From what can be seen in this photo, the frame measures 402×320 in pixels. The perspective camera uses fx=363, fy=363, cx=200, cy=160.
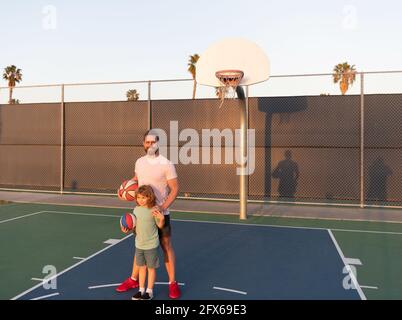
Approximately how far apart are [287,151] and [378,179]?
3054 millimetres

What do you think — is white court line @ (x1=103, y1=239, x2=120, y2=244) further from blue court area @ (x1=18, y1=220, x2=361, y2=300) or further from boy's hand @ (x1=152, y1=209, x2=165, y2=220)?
boy's hand @ (x1=152, y1=209, x2=165, y2=220)

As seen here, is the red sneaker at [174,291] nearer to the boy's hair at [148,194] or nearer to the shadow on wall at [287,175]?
the boy's hair at [148,194]

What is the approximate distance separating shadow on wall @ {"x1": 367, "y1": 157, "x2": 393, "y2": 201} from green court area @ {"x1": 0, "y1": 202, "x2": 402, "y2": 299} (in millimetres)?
3036

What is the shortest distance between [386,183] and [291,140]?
131 inches

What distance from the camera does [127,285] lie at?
488 centimetres

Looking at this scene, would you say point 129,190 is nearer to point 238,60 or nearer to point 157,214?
point 157,214

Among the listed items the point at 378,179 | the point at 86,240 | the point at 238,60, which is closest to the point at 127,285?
the point at 86,240

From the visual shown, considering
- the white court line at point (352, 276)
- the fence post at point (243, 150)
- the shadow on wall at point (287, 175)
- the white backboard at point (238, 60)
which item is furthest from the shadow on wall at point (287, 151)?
the white court line at point (352, 276)

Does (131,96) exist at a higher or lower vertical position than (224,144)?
higher

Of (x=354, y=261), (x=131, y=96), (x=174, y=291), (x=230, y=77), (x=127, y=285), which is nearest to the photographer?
(x=174, y=291)

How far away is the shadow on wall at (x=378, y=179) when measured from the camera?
39.0 feet

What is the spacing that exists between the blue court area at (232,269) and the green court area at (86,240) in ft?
1.00

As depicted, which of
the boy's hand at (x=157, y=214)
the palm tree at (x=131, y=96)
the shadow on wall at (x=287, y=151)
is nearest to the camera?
the boy's hand at (x=157, y=214)
